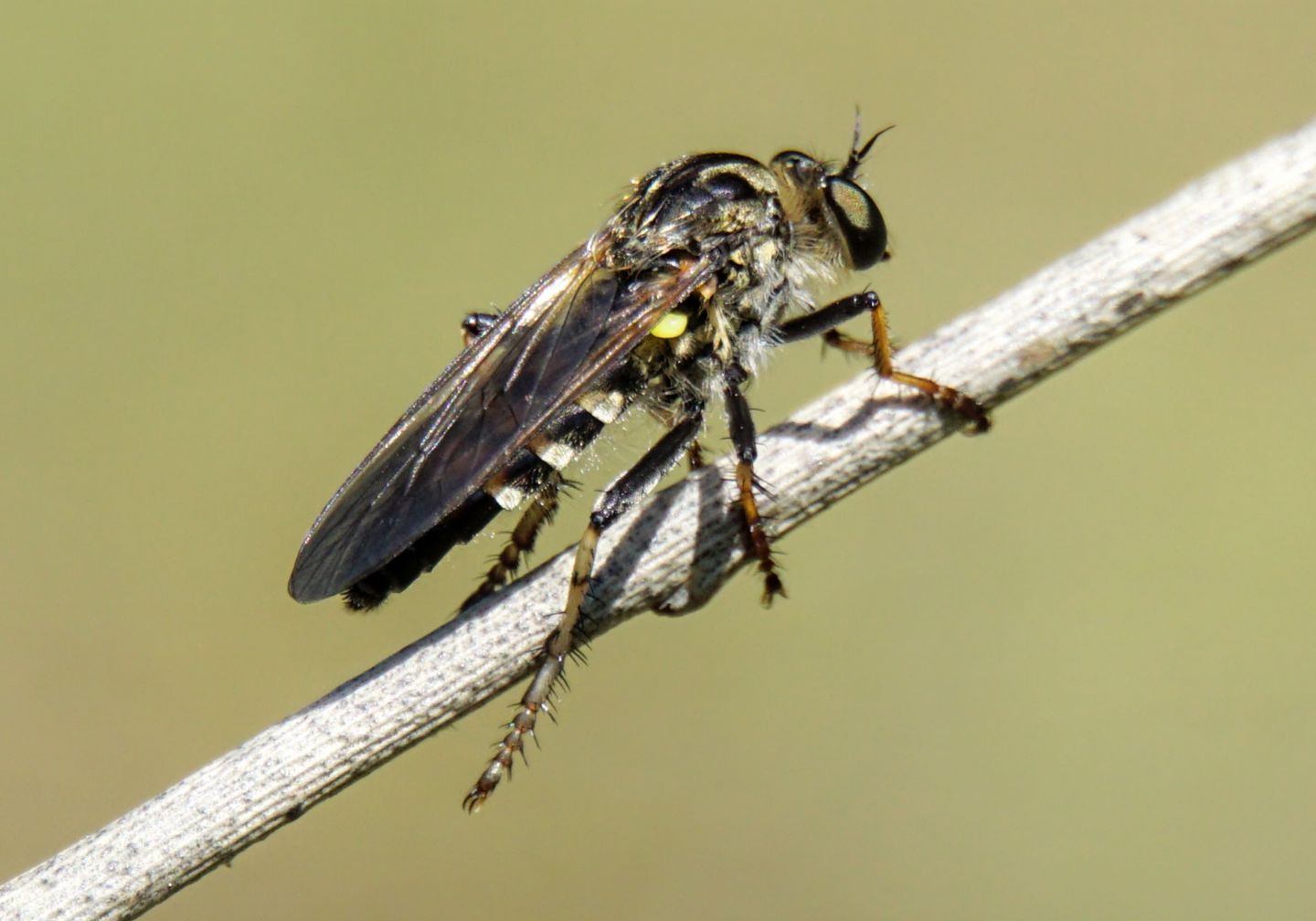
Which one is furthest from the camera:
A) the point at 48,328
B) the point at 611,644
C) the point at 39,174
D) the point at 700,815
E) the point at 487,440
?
the point at 39,174

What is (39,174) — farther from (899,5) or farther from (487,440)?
(487,440)

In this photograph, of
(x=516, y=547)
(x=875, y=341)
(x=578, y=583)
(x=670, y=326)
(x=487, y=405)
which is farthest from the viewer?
(x=516, y=547)

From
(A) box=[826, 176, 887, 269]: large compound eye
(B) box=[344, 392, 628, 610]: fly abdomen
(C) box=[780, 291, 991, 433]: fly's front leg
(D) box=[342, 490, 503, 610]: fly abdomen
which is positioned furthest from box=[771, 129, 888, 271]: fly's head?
(D) box=[342, 490, 503, 610]: fly abdomen

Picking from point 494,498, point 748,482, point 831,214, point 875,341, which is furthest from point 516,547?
point 831,214

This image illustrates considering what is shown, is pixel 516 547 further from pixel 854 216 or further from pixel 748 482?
pixel 854 216

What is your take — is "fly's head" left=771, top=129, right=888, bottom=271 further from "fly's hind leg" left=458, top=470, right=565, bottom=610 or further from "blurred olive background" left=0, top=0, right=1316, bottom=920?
"blurred olive background" left=0, top=0, right=1316, bottom=920

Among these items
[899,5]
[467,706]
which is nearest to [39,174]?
[899,5]
